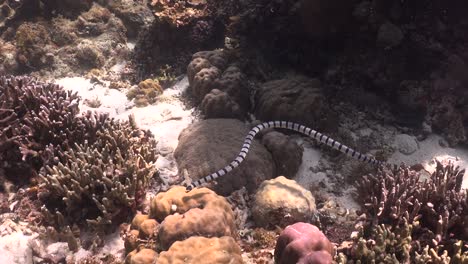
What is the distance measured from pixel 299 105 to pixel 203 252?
11.6ft

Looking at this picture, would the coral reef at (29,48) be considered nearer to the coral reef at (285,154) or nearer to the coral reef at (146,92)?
the coral reef at (146,92)

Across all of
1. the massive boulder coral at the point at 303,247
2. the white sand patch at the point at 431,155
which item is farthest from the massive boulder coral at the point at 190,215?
the white sand patch at the point at 431,155

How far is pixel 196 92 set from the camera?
7.35 m

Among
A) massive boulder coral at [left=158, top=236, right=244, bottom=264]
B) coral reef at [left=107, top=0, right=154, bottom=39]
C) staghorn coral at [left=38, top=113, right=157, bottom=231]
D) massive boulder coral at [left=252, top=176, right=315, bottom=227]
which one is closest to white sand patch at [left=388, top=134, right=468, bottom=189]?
massive boulder coral at [left=252, top=176, right=315, bottom=227]

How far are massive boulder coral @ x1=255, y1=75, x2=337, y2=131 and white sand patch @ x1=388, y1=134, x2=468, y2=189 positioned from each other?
1.27 m

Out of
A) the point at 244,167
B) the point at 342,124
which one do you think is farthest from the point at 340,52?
the point at 244,167

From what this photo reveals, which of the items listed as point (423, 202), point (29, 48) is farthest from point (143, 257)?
point (29, 48)

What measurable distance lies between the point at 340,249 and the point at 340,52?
4.03 meters

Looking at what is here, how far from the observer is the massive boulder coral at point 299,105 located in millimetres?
6430

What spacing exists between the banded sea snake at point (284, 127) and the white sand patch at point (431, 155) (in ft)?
2.44

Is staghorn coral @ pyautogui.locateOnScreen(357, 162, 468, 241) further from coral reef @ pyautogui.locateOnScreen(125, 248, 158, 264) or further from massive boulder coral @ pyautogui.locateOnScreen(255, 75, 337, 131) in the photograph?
coral reef @ pyautogui.locateOnScreen(125, 248, 158, 264)

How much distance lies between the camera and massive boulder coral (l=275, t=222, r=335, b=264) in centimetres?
349

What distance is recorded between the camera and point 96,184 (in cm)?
476

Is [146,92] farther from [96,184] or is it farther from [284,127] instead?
[96,184]
